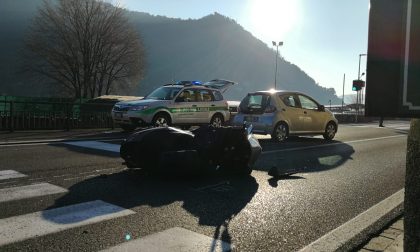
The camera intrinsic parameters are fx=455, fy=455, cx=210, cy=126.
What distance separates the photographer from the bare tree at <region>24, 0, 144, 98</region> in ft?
186

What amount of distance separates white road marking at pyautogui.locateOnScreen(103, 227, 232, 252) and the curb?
812 mm

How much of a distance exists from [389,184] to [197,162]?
3.30 m

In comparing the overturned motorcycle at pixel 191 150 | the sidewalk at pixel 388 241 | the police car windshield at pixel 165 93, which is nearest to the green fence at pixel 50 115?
the police car windshield at pixel 165 93

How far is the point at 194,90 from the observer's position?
16.5m

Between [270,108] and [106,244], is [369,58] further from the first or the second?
[270,108]

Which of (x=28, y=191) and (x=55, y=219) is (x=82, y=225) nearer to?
(x=55, y=219)

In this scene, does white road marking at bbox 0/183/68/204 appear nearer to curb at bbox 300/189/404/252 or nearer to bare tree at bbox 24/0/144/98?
curb at bbox 300/189/404/252

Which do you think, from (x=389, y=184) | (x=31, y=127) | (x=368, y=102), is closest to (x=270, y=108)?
(x=389, y=184)

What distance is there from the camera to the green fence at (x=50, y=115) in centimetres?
1547

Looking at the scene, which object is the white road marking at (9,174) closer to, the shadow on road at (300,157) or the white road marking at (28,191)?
the white road marking at (28,191)

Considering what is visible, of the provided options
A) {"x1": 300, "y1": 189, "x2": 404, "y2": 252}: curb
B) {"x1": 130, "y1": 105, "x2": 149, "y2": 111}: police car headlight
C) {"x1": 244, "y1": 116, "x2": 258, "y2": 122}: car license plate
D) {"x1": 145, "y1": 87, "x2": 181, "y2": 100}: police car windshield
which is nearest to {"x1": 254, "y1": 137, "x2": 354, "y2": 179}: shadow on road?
{"x1": 244, "y1": 116, "x2": 258, "y2": 122}: car license plate

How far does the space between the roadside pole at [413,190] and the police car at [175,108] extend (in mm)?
12635

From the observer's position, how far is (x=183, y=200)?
5688mm

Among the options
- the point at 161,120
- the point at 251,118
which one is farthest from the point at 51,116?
the point at 251,118
